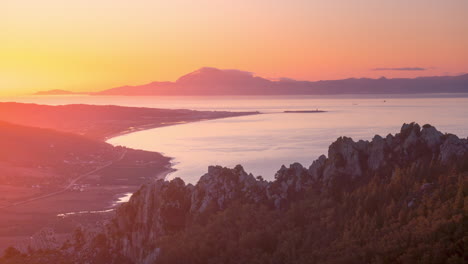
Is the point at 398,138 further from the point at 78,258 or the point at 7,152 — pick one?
the point at 7,152

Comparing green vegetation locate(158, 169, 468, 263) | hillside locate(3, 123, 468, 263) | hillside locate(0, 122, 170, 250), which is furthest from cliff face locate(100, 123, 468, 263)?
hillside locate(0, 122, 170, 250)

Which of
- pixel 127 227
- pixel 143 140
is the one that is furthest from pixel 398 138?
pixel 143 140

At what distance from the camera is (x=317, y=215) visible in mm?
29609

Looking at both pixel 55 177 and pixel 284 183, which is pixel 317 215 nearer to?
pixel 284 183

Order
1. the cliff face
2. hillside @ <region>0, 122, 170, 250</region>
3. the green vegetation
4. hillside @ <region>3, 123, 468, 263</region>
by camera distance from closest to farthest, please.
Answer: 1. the green vegetation
2. hillside @ <region>3, 123, 468, 263</region>
3. the cliff face
4. hillside @ <region>0, 122, 170, 250</region>

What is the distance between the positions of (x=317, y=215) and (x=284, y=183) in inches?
164

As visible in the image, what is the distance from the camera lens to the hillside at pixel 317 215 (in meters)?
24.2

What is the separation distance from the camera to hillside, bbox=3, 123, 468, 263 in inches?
951

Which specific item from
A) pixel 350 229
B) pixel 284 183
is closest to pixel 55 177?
pixel 284 183

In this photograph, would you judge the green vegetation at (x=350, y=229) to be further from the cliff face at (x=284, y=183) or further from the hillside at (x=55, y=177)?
the hillside at (x=55, y=177)

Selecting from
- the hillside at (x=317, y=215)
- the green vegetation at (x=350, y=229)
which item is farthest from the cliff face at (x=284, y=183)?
the green vegetation at (x=350, y=229)

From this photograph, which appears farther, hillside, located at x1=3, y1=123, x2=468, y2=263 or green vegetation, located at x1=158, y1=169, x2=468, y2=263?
hillside, located at x1=3, y1=123, x2=468, y2=263

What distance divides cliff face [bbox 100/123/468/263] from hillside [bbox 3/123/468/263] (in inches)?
2.4

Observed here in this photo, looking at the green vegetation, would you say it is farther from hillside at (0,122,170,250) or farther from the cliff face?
hillside at (0,122,170,250)
